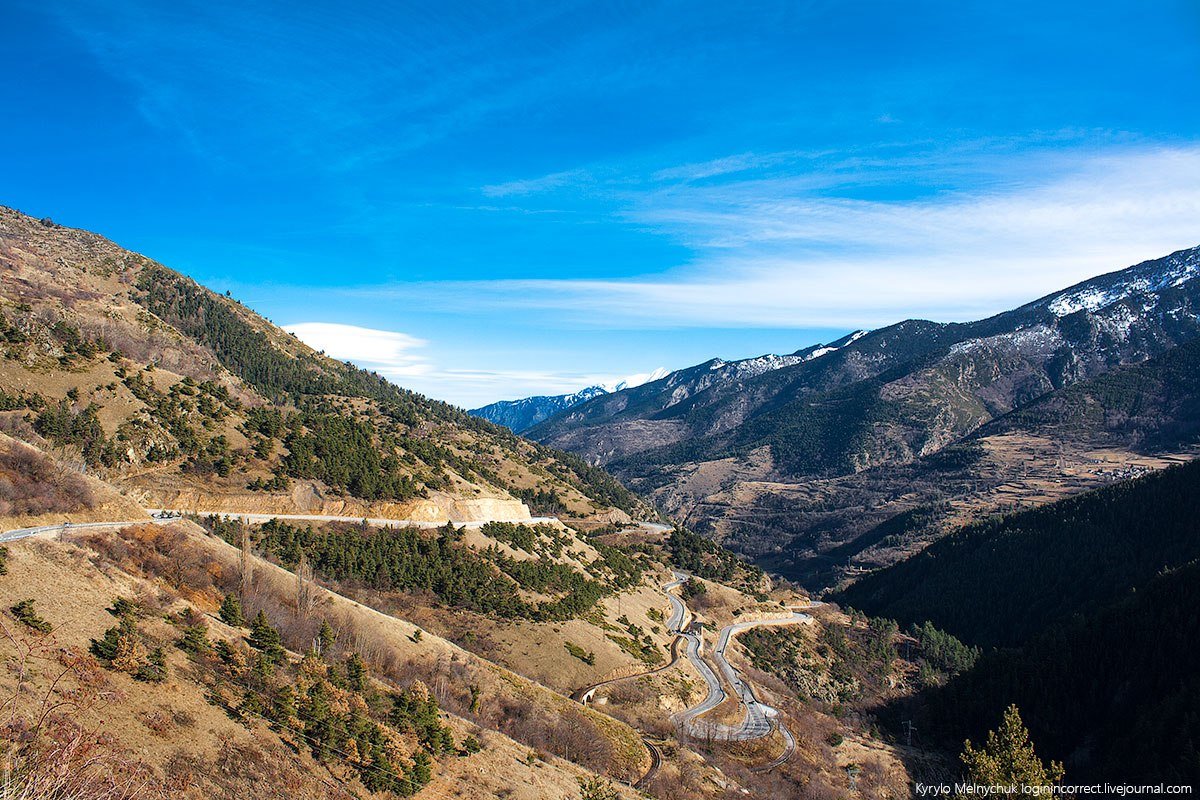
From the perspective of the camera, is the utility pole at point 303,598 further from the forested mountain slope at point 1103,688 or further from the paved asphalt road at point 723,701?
the forested mountain slope at point 1103,688

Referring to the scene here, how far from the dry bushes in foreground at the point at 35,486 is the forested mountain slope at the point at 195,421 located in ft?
55.6

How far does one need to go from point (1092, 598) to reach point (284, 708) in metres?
162

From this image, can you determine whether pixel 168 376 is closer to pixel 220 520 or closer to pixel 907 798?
pixel 220 520

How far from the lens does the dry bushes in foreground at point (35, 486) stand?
36438 mm

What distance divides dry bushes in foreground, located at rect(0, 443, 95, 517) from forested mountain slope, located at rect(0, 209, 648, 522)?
1693cm

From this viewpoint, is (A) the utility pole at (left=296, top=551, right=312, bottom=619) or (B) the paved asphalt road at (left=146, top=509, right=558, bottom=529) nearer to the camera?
(A) the utility pole at (left=296, top=551, right=312, bottom=619)

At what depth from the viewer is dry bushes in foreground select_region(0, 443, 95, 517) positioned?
120 ft

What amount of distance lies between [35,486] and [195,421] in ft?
112

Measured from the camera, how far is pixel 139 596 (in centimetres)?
2989

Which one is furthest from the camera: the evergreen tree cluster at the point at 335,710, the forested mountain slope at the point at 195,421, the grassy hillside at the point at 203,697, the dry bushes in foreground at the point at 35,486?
the forested mountain slope at the point at 195,421

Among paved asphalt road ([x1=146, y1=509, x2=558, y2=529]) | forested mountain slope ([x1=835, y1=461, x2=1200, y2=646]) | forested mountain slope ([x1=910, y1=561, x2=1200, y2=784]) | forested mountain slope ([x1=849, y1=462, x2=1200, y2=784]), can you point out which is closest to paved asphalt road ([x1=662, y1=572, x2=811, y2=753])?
forested mountain slope ([x1=849, y1=462, x2=1200, y2=784])

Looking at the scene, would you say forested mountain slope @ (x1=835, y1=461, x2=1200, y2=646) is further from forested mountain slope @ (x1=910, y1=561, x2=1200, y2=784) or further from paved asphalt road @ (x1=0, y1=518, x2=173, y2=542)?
paved asphalt road @ (x1=0, y1=518, x2=173, y2=542)

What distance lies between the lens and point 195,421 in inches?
2788

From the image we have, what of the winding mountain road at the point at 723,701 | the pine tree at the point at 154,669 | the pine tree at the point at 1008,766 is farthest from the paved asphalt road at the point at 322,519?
the pine tree at the point at 1008,766
